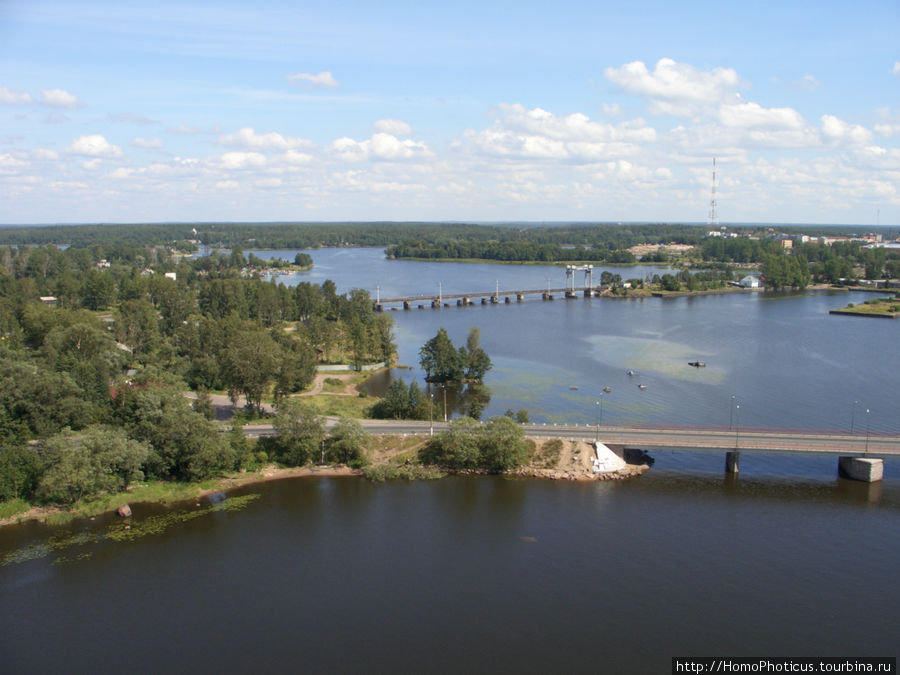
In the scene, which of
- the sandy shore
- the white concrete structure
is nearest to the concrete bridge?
the white concrete structure

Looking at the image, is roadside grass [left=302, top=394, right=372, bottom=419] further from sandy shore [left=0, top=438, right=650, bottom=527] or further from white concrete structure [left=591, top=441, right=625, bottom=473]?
white concrete structure [left=591, top=441, right=625, bottom=473]

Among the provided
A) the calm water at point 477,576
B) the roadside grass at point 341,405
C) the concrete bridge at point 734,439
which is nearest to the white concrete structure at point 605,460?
the concrete bridge at point 734,439

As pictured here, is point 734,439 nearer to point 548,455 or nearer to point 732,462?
point 732,462

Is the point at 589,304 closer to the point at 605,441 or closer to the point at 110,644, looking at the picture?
the point at 605,441

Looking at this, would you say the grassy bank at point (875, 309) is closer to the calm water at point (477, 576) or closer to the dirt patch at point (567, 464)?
the calm water at point (477, 576)

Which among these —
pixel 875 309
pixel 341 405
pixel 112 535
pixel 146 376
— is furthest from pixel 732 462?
pixel 875 309

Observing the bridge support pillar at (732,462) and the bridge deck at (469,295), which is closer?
the bridge support pillar at (732,462)

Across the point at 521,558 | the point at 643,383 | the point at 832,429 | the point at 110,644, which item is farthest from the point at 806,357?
the point at 110,644
